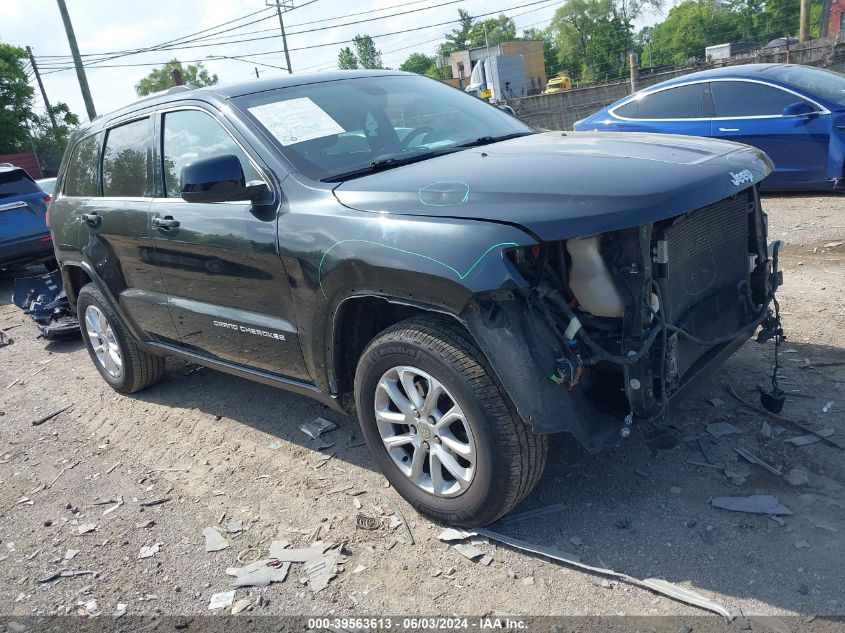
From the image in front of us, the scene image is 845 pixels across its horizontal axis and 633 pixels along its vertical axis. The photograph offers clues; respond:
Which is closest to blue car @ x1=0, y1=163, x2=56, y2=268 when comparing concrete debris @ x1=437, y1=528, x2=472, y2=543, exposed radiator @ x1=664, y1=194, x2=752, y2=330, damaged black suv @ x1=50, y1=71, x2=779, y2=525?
damaged black suv @ x1=50, y1=71, x2=779, y2=525

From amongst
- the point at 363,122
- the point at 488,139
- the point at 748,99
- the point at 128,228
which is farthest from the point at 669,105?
the point at 128,228

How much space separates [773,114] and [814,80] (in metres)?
0.64

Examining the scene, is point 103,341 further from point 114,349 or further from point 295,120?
point 295,120

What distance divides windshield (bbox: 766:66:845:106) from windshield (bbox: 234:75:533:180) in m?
5.31

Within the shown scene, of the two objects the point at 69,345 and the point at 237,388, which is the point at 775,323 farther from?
the point at 69,345

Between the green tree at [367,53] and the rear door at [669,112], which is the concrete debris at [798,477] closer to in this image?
the rear door at [669,112]

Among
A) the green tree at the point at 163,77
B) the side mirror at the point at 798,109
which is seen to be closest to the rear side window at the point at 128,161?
the side mirror at the point at 798,109

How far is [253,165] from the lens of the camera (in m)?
3.52

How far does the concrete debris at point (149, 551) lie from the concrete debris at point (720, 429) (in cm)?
271

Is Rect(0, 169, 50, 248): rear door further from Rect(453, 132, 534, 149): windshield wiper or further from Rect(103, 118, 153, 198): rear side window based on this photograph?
Rect(453, 132, 534, 149): windshield wiper

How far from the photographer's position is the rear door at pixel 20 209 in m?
9.69

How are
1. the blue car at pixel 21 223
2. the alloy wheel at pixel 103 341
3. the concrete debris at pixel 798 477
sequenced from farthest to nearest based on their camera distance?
1. the blue car at pixel 21 223
2. the alloy wheel at pixel 103 341
3. the concrete debris at pixel 798 477

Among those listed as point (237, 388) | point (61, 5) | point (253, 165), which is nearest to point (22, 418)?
point (237, 388)

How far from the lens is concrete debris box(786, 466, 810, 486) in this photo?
10.2ft
